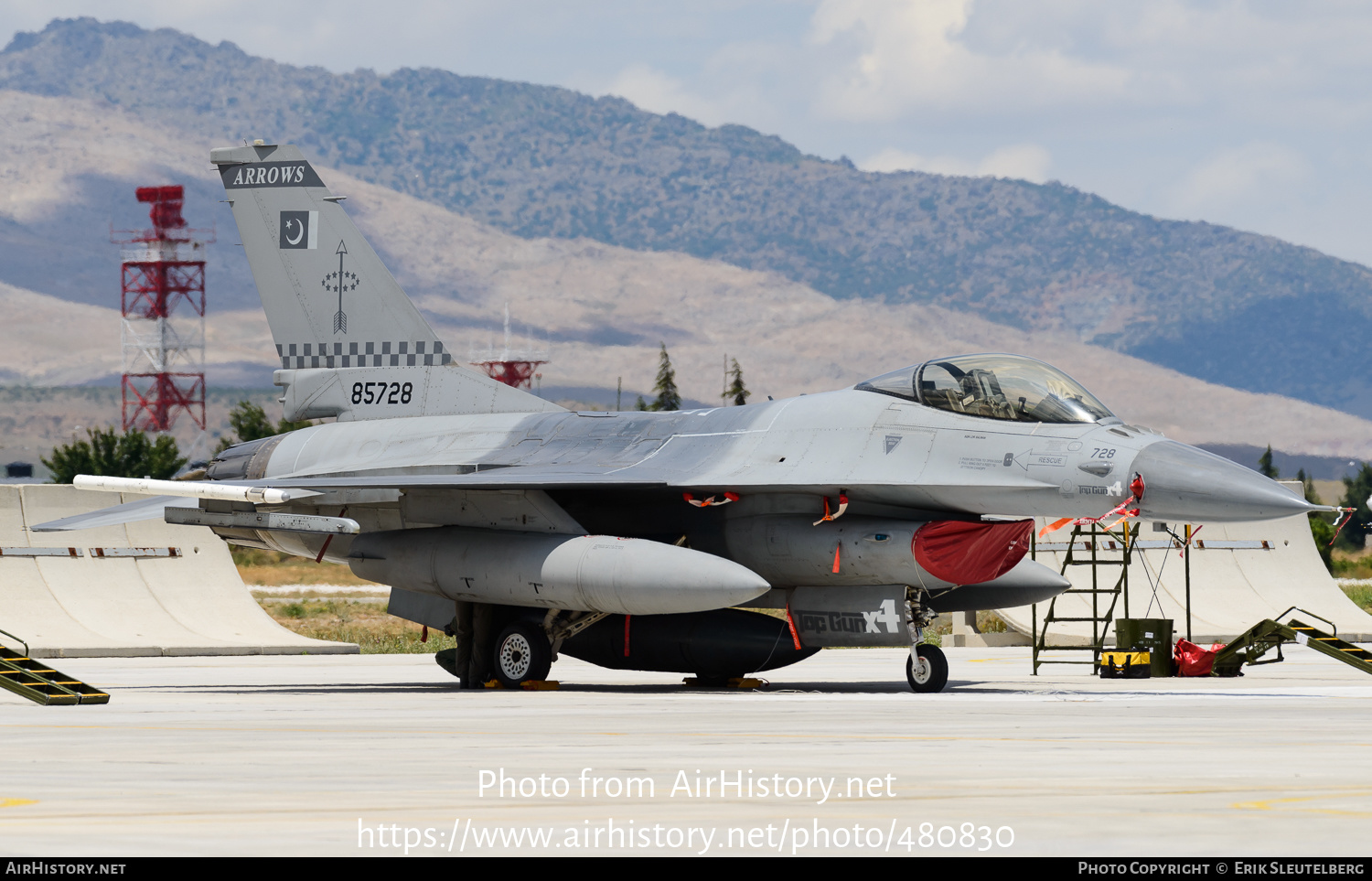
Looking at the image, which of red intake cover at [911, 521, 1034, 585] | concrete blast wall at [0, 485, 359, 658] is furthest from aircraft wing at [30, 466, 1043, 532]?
concrete blast wall at [0, 485, 359, 658]

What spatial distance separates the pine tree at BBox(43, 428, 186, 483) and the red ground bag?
52339mm

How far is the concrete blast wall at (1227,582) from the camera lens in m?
29.6

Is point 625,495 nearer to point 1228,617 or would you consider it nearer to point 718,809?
point 718,809

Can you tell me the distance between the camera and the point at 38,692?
14.2m

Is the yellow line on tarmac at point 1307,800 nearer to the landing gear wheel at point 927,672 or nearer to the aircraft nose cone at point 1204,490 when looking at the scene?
the aircraft nose cone at point 1204,490

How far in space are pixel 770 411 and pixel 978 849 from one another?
11202 millimetres

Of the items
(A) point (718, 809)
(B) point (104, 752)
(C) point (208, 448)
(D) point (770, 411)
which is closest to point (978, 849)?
(A) point (718, 809)

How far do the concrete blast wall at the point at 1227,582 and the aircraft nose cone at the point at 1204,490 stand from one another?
1470cm

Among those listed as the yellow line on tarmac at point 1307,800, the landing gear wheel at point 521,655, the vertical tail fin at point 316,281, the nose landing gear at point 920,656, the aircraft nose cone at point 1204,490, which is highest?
the vertical tail fin at point 316,281

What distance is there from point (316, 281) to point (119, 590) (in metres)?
9.09

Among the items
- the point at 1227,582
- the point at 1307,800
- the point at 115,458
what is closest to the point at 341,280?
the point at 1307,800

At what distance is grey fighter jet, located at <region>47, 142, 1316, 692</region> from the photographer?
15.3 metres

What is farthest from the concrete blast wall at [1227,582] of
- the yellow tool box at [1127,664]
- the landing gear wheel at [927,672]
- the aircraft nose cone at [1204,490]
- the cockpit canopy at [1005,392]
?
the aircraft nose cone at [1204,490]

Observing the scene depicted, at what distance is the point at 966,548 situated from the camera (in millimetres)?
15992
